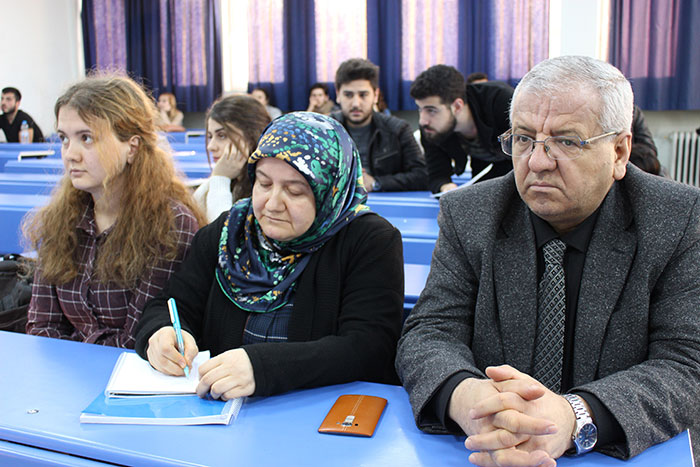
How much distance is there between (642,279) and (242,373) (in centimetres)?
71

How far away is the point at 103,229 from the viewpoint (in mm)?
1696

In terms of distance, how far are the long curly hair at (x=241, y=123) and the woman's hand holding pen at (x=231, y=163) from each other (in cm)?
2

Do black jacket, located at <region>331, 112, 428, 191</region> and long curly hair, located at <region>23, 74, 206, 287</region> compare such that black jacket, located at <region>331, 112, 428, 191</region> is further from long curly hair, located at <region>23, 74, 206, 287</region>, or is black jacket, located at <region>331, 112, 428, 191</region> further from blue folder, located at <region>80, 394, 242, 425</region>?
blue folder, located at <region>80, 394, 242, 425</region>

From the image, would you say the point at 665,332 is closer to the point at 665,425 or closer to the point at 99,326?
the point at 665,425

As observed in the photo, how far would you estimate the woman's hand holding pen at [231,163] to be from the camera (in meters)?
2.39

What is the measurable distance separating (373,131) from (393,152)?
21cm

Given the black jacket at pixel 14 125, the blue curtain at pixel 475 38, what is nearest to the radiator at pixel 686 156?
the blue curtain at pixel 475 38

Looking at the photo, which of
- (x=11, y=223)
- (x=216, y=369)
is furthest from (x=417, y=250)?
(x=11, y=223)

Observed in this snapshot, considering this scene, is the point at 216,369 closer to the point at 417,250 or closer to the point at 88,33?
the point at 417,250

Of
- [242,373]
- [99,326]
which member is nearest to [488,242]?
[242,373]

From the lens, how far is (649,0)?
259 inches

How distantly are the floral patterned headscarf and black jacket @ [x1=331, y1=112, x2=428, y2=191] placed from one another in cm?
260

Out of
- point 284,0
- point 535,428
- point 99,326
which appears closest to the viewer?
point 535,428

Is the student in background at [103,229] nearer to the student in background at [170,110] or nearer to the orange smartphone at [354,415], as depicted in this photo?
the orange smartphone at [354,415]
